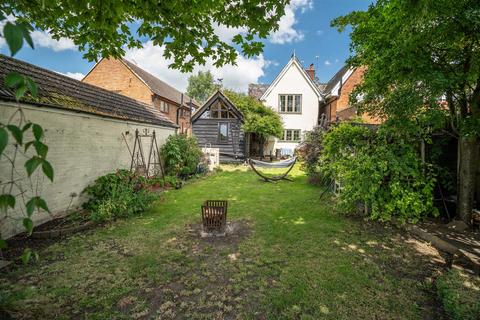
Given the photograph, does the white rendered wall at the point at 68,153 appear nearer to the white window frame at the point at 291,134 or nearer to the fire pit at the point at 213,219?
the fire pit at the point at 213,219

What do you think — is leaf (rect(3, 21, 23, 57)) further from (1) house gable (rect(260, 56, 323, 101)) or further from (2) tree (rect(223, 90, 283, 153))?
(1) house gable (rect(260, 56, 323, 101))

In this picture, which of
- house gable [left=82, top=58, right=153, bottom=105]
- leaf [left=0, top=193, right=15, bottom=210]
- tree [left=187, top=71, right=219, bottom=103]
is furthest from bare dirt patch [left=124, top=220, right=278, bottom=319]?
tree [left=187, top=71, right=219, bottom=103]

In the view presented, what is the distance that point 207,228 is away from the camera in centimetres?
520

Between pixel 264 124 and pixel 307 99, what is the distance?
619 cm

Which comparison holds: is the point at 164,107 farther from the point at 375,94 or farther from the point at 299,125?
the point at 375,94

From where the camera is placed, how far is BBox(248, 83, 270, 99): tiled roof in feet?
80.3

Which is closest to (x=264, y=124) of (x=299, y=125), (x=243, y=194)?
(x=299, y=125)

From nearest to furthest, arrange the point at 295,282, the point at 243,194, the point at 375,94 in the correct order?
the point at 295,282
the point at 375,94
the point at 243,194

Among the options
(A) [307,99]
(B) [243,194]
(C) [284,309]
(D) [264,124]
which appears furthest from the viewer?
(A) [307,99]

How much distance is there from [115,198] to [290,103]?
1806 centimetres

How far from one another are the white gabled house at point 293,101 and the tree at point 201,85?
3432cm

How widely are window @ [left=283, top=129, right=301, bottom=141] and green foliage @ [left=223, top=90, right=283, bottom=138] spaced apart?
10.2ft

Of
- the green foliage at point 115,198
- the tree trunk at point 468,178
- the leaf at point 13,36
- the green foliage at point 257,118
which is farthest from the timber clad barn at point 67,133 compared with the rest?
the green foliage at point 257,118

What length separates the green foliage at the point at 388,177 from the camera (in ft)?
16.9
